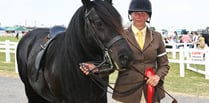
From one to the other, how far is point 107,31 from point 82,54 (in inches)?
21.3

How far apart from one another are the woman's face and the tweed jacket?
11 centimetres

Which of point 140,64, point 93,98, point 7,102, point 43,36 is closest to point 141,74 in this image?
point 140,64

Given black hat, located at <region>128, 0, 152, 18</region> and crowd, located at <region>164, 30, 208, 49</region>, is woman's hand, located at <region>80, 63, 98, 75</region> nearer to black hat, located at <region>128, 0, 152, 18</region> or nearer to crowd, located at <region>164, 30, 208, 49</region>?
black hat, located at <region>128, 0, 152, 18</region>

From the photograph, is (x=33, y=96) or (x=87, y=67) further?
(x=33, y=96)

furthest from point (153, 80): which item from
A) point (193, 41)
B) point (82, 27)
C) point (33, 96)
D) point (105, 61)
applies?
point (193, 41)

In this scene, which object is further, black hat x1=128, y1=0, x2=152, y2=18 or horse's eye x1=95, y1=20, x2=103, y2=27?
black hat x1=128, y1=0, x2=152, y2=18

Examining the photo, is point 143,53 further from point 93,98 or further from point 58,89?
point 58,89

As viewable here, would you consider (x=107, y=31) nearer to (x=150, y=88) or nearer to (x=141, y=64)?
(x=141, y=64)

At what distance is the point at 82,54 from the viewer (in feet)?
12.6

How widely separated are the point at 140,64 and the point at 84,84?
2.14ft

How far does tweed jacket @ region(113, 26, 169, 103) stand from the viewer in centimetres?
376

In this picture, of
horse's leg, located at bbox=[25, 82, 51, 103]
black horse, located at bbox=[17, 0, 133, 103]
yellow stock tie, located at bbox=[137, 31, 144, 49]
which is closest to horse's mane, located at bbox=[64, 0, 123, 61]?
black horse, located at bbox=[17, 0, 133, 103]

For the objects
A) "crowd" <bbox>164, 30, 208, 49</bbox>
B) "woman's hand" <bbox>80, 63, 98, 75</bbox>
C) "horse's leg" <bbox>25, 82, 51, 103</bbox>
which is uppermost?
"woman's hand" <bbox>80, 63, 98, 75</bbox>

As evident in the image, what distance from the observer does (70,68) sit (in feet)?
13.0
